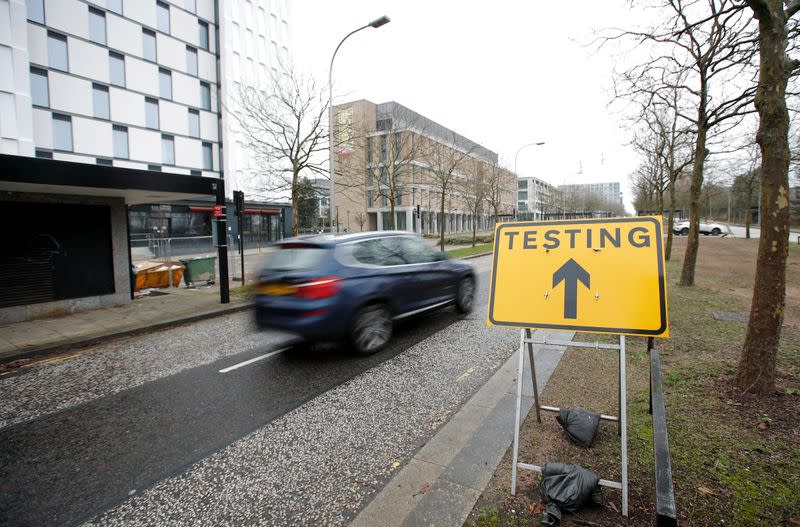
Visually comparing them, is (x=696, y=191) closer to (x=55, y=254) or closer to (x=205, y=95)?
(x=55, y=254)

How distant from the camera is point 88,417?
3971mm

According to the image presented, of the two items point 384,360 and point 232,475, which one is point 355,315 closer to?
point 384,360

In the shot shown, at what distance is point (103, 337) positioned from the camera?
272 inches

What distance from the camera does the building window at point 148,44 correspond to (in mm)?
30391

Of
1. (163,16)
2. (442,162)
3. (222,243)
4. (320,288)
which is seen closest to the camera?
(320,288)

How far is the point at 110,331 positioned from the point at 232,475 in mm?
5809

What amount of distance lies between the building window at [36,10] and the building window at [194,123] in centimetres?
1037

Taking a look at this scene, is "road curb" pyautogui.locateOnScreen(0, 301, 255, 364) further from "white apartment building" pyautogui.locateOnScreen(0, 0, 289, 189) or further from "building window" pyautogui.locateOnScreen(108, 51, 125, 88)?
"building window" pyautogui.locateOnScreen(108, 51, 125, 88)

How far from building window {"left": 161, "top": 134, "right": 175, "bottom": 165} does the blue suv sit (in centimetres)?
3222

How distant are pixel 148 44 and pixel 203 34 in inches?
212

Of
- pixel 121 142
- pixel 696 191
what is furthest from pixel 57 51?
pixel 696 191

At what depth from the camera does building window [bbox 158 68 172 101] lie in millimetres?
31719

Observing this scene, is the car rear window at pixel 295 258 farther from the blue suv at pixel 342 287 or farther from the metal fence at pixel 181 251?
the metal fence at pixel 181 251

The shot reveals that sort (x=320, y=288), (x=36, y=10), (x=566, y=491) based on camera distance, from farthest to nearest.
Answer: (x=36, y=10), (x=320, y=288), (x=566, y=491)
